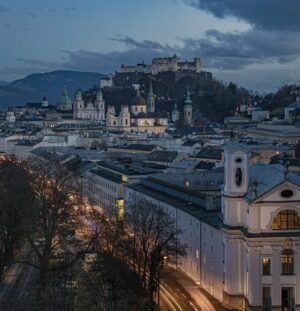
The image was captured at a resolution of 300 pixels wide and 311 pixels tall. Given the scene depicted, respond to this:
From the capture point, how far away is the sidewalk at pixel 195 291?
39.9m

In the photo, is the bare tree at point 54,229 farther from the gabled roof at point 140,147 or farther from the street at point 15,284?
the gabled roof at point 140,147

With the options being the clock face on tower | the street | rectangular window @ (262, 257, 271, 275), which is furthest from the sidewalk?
the street

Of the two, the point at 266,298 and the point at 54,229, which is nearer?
the point at 266,298

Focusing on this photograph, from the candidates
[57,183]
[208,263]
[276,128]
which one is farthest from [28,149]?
[208,263]

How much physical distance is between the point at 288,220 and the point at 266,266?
2.39m

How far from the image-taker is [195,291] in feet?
143

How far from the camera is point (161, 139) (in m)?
150

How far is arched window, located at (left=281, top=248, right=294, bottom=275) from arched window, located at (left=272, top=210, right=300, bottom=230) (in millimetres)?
1097

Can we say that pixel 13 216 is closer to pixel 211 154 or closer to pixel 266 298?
pixel 266 298

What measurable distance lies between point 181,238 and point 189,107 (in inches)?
5930

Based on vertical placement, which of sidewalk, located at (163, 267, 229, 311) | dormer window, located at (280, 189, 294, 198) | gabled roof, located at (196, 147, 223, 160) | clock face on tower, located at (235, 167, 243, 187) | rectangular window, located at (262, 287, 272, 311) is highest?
clock face on tower, located at (235, 167, 243, 187)

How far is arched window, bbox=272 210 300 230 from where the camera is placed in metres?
38.6

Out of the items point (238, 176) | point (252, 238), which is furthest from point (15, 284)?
point (252, 238)

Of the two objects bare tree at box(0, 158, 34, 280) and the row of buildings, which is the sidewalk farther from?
bare tree at box(0, 158, 34, 280)
